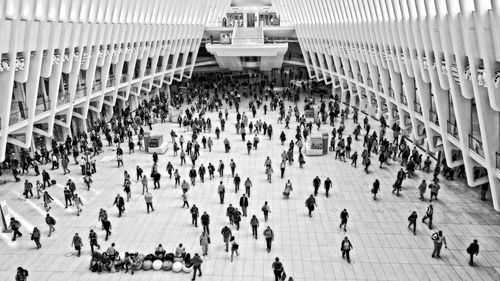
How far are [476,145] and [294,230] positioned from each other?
7.12m

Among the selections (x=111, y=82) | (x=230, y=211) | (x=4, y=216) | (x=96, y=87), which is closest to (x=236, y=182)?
(x=230, y=211)

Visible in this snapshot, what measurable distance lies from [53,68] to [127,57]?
9.98m

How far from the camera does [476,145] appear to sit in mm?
14727

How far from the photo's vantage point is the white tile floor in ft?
38.7

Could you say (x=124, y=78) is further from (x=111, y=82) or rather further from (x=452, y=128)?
(x=452, y=128)

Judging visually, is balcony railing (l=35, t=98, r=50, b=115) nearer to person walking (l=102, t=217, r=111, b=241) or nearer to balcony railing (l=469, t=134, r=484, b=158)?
person walking (l=102, t=217, r=111, b=241)

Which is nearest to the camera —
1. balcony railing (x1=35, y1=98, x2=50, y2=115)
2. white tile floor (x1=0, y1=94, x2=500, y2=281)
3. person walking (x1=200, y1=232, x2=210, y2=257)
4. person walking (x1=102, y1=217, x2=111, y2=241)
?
white tile floor (x1=0, y1=94, x2=500, y2=281)

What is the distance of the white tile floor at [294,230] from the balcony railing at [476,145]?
2321 mm

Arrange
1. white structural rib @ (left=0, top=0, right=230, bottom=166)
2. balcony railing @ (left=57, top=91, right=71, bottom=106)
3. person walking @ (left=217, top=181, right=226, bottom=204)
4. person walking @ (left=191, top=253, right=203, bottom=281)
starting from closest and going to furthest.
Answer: person walking @ (left=191, top=253, right=203, bottom=281) < person walking @ (left=217, top=181, right=226, bottom=204) < white structural rib @ (left=0, top=0, right=230, bottom=166) < balcony railing @ (left=57, top=91, right=71, bottom=106)

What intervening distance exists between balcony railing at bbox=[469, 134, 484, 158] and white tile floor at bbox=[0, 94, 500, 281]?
7.62 ft

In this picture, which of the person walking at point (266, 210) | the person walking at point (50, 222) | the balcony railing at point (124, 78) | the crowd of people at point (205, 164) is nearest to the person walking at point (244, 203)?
the crowd of people at point (205, 164)

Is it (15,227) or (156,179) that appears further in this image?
(156,179)

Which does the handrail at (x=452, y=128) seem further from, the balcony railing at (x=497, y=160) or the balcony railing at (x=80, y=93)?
the balcony railing at (x=80, y=93)

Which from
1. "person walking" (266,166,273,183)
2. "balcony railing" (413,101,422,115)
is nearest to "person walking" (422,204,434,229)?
"person walking" (266,166,273,183)
